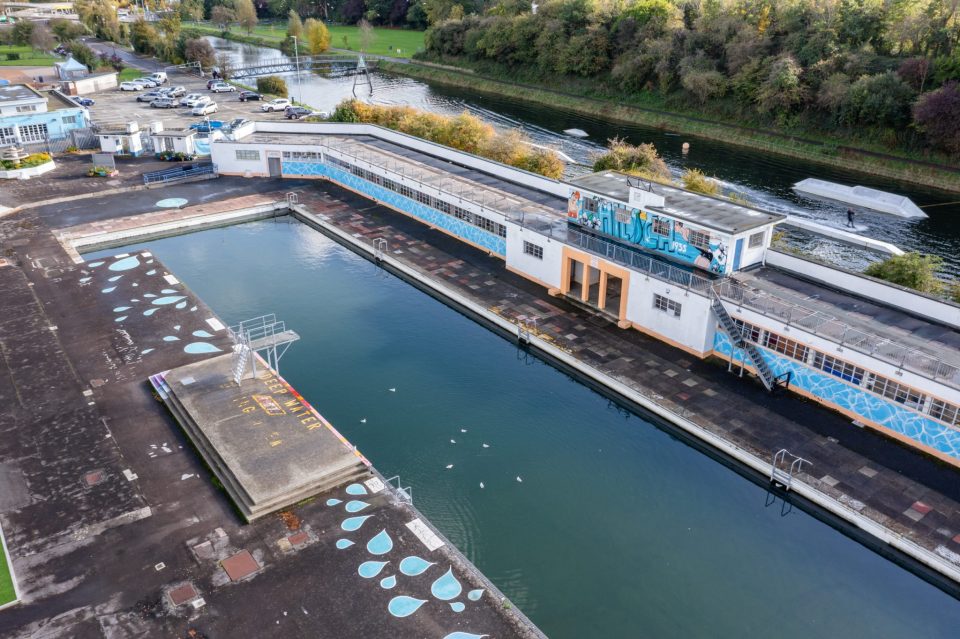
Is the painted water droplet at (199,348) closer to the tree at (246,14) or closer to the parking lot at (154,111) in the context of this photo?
the parking lot at (154,111)

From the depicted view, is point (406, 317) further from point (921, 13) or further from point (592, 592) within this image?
point (921, 13)

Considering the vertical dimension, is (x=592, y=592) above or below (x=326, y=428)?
below

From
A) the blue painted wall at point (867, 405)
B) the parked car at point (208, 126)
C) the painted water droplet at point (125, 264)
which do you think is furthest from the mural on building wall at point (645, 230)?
the parked car at point (208, 126)

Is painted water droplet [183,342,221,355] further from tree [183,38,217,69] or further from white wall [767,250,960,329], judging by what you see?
tree [183,38,217,69]

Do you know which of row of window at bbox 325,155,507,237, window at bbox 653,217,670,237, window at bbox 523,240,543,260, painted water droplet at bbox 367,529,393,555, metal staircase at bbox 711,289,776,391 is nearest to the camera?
painted water droplet at bbox 367,529,393,555

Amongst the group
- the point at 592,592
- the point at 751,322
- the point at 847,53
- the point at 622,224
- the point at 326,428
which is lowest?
the point at 592,592

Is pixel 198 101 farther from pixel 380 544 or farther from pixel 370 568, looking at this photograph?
pixel 370 568

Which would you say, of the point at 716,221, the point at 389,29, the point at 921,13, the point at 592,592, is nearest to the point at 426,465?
the point at 592,592

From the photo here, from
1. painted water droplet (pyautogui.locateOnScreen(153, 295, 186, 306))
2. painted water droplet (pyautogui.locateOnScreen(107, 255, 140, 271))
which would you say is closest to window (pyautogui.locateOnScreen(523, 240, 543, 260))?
painted water droplet (pyautogui.locateOnScreen(153, 295, 186, 306))
